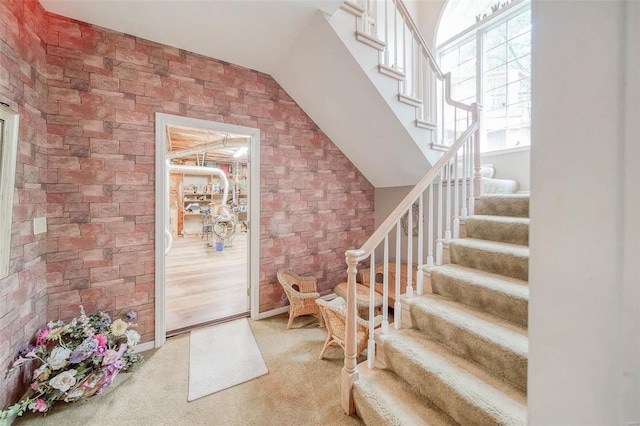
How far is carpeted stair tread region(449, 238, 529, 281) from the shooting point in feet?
5.61

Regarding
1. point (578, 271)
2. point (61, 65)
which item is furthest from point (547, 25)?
point (61, 65)

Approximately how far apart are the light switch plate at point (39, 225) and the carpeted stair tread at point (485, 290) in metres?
3.04

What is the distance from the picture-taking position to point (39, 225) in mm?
1827

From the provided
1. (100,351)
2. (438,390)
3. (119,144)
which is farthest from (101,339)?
(438,390)

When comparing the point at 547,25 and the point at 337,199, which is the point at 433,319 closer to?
the point at 547,25

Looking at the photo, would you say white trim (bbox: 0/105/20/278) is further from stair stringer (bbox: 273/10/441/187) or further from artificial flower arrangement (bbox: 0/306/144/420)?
stair stringer (bbox: 273/10/441/187)

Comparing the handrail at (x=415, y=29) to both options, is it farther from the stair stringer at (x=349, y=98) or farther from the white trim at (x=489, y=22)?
the white trim at (x=489, y=22)

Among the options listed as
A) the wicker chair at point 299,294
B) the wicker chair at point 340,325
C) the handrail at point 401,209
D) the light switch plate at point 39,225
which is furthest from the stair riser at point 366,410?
the light switch plate at point 39,225

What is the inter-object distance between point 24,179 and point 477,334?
3104mm

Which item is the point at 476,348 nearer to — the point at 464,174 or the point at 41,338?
the point at 464,174

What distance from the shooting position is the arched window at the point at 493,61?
2.81m

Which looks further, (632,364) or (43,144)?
(43,144)

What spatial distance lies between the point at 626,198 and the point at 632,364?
223 millimetres

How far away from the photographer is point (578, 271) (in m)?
0.38
